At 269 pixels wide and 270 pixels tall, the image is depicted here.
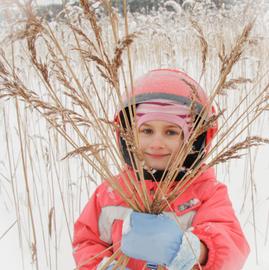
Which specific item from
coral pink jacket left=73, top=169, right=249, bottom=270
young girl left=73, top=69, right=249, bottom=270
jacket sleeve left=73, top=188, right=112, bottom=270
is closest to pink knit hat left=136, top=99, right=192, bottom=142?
young girl left=73, top=69, right=249, bottom=270

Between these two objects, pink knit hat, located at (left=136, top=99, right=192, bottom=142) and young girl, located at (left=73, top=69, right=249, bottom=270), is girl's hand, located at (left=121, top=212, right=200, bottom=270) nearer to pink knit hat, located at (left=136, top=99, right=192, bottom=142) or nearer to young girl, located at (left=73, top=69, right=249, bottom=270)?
young girl, located at (left=73, top=69, right=249, bottom=270)

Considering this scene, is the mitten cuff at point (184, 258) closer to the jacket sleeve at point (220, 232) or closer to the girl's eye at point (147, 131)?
the jacket sleeve at point (220, 232)

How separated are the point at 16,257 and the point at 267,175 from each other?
1491 millimetres

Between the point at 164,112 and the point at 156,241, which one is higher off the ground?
the point at 164,112

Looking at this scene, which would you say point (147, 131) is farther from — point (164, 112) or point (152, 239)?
point (152, 239)

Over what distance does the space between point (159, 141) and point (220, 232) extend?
32 cm

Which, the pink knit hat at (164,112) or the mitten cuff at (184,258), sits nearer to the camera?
the mitten cuff at (184,258)

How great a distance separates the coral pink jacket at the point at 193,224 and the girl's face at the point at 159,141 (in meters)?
0.10

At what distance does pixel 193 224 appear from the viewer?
1119 millimetres

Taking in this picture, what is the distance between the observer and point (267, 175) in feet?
7.54

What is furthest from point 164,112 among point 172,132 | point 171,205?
point 171,205

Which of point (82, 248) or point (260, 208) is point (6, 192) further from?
point (260, 208)

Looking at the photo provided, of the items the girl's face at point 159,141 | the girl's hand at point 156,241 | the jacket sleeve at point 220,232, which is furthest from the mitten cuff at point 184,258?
the girl's face at point 159,141

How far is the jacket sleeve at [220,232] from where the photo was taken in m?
0.96
